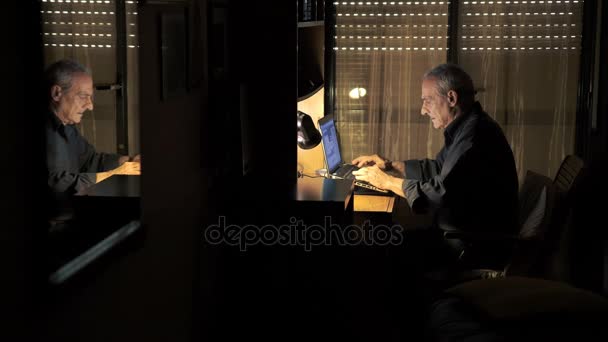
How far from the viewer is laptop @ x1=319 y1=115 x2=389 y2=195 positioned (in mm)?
4445

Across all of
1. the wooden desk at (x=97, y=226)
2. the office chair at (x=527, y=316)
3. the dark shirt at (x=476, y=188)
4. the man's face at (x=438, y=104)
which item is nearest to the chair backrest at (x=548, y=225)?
the dark shirt at (x=476, y=188)

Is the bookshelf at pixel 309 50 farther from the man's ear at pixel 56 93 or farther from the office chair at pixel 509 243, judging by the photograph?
the man's ear at pixel 56 93

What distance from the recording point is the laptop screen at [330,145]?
445 centimetres

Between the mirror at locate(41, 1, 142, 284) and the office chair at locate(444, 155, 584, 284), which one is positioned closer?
the mirror at locate(41, 1, 142, 284)

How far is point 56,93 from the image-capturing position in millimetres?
1584

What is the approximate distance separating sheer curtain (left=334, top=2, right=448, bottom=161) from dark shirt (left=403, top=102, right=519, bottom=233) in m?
1.66

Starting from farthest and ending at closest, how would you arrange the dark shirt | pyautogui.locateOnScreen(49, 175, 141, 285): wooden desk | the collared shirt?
the dark shirt, pyautogui.locateOnScreen(49, 175, 141, 285): wooden desk, the collared shirt

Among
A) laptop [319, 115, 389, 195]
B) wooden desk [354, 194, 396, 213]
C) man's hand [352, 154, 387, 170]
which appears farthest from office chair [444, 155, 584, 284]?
man's hand [352, 154, 387, 170]

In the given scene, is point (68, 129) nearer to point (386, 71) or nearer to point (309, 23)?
point (309, 23)

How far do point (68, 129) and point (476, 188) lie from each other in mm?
2720

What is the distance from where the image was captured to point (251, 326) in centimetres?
315

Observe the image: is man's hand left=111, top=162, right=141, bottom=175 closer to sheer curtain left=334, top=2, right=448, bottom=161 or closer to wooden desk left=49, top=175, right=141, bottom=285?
wooden desk left=49, top=175, right=141, bottom=285

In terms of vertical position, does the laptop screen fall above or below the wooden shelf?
below

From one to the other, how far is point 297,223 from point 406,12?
3.07 m
